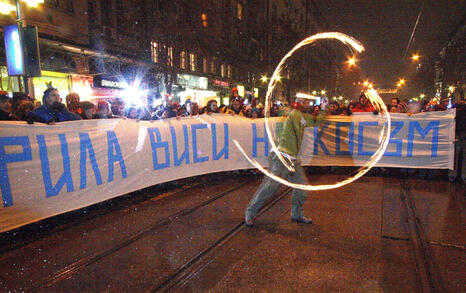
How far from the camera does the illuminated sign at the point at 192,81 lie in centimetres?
2512

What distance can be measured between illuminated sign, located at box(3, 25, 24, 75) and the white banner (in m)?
4.17

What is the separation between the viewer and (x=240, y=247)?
4074 mm

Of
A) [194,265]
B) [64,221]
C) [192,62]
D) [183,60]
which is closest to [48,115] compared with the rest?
[64,221]

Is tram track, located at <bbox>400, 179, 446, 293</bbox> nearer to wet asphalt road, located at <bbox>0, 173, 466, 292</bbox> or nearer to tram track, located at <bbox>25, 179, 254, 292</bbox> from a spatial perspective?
wet asphalt road, located at <bbox>0, 173, 466, 292</bbox>

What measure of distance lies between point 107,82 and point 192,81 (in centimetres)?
1056

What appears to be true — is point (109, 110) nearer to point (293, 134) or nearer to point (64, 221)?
point (64, 221)

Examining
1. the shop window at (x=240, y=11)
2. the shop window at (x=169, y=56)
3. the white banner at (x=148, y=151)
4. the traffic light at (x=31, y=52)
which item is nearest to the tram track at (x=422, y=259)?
the white banner at (x=148, y=151)

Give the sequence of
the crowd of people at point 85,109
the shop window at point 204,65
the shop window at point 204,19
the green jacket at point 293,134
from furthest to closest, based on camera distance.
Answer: the shop window at point 204,65
the shop window at point 204,19
the crowd of people at point 85,109
the green jacket at point 293,134

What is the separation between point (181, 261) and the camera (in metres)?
3.70

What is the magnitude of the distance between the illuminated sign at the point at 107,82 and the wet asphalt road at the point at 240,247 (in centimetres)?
1235

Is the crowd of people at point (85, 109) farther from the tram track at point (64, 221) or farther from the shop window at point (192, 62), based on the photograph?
the shop window at point (192, 62)

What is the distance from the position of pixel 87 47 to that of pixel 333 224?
50.8 feet

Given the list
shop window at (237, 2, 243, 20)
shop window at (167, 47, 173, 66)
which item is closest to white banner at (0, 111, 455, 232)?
shop window at (167, 47, 173, 66)

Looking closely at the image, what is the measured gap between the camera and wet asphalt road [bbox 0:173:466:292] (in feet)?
10.7
